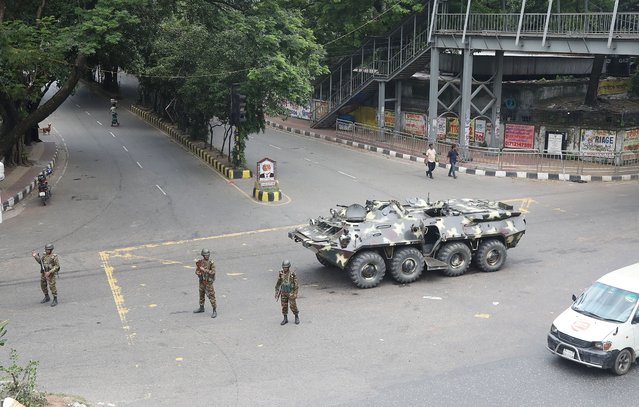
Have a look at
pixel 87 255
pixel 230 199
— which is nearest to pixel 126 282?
pixel 87 255

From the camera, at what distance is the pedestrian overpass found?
28.2m

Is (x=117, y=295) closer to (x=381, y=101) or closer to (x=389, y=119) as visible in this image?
(x=381, y=101)

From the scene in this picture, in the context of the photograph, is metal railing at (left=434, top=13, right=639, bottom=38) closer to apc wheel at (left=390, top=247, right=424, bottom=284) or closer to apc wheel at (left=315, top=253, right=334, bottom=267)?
apc wheel at (left=390, top=247, right=424, bottom=284)

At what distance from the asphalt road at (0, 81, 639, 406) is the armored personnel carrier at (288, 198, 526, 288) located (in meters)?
0.43

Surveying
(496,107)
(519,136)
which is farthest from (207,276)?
(496,107)

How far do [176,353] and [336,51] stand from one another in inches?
1252

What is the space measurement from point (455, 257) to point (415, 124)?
75.1 feet

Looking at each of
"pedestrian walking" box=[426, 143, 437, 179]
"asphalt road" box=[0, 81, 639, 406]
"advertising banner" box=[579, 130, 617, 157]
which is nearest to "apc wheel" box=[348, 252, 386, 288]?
"asphalt road" box=[0, 81, 639, 406]

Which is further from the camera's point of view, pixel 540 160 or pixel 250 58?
pixel 540 160

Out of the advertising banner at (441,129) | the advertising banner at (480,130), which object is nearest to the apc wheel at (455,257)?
the advertising banner at (480,130)

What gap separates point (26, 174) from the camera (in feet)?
99.0

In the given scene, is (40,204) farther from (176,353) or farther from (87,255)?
(176,353)

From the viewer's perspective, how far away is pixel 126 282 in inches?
652

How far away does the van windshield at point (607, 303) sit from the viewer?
1177 centimetres
